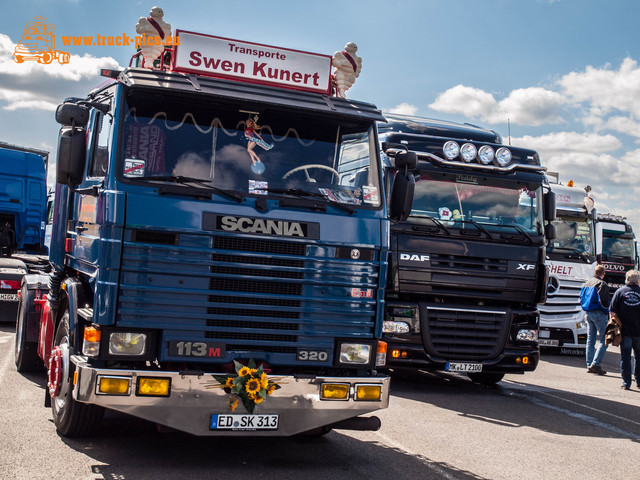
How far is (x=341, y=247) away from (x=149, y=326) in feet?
5.24

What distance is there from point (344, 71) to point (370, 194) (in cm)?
137

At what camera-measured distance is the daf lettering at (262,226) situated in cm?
580

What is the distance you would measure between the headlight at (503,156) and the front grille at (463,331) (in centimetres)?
202

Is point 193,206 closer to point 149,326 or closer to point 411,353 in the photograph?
point 149,326

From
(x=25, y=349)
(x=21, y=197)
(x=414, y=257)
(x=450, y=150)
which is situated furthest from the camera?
(x=21, y=197)

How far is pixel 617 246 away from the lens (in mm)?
30828

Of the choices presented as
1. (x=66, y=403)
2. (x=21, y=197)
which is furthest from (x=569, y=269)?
(x=21, y=197)

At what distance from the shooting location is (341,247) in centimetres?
615

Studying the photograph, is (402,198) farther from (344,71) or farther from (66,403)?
(66,403)

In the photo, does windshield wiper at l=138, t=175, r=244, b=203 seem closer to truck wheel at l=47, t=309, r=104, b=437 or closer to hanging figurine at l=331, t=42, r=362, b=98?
truck wheel at l=47, t=309, r=104, b=437

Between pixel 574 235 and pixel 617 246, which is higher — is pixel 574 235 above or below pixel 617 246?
below

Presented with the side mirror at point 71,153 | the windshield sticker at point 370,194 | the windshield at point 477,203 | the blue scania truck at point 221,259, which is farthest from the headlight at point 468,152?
the side mirror at point 71,153

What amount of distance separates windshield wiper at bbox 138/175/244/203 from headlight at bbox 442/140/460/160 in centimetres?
513

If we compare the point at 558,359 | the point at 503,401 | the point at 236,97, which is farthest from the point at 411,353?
the point at 558,359
